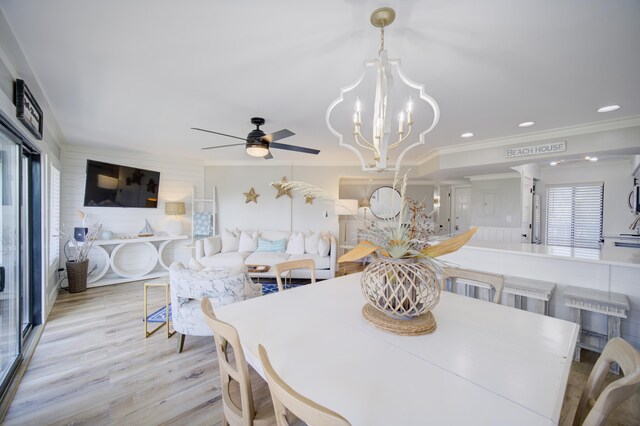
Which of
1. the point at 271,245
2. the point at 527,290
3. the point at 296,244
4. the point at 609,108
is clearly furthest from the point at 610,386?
the point at 271,245

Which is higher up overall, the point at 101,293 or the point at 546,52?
the point at 546,52

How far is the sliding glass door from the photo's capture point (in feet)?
6.83

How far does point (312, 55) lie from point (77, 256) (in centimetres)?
536

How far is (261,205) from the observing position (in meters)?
6.09

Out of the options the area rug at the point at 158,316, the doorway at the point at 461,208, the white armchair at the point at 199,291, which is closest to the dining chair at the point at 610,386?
the white armchair at the point at 199,291

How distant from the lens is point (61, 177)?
14.8 ft

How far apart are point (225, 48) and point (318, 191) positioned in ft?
4.56

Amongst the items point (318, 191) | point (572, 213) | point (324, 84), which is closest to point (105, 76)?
point (324, 84)

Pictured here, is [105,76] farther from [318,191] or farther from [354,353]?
[354,353]

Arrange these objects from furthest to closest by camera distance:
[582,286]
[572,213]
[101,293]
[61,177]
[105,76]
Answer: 1. [572,213]
2. [61,177]
3. [101,293]
4. [582,286]
5. [105,76]

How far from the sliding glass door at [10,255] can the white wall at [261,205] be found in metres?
3.78

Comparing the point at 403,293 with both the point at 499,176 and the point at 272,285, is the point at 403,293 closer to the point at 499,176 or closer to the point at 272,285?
the point at 272,285

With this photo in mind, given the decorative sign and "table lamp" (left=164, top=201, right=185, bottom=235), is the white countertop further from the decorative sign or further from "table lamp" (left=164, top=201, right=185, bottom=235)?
"table lamp" (left=164, top=201, right=185, bottom=235)

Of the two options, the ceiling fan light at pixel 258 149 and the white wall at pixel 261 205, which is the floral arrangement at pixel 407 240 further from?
the white wall at pixel 261 205
